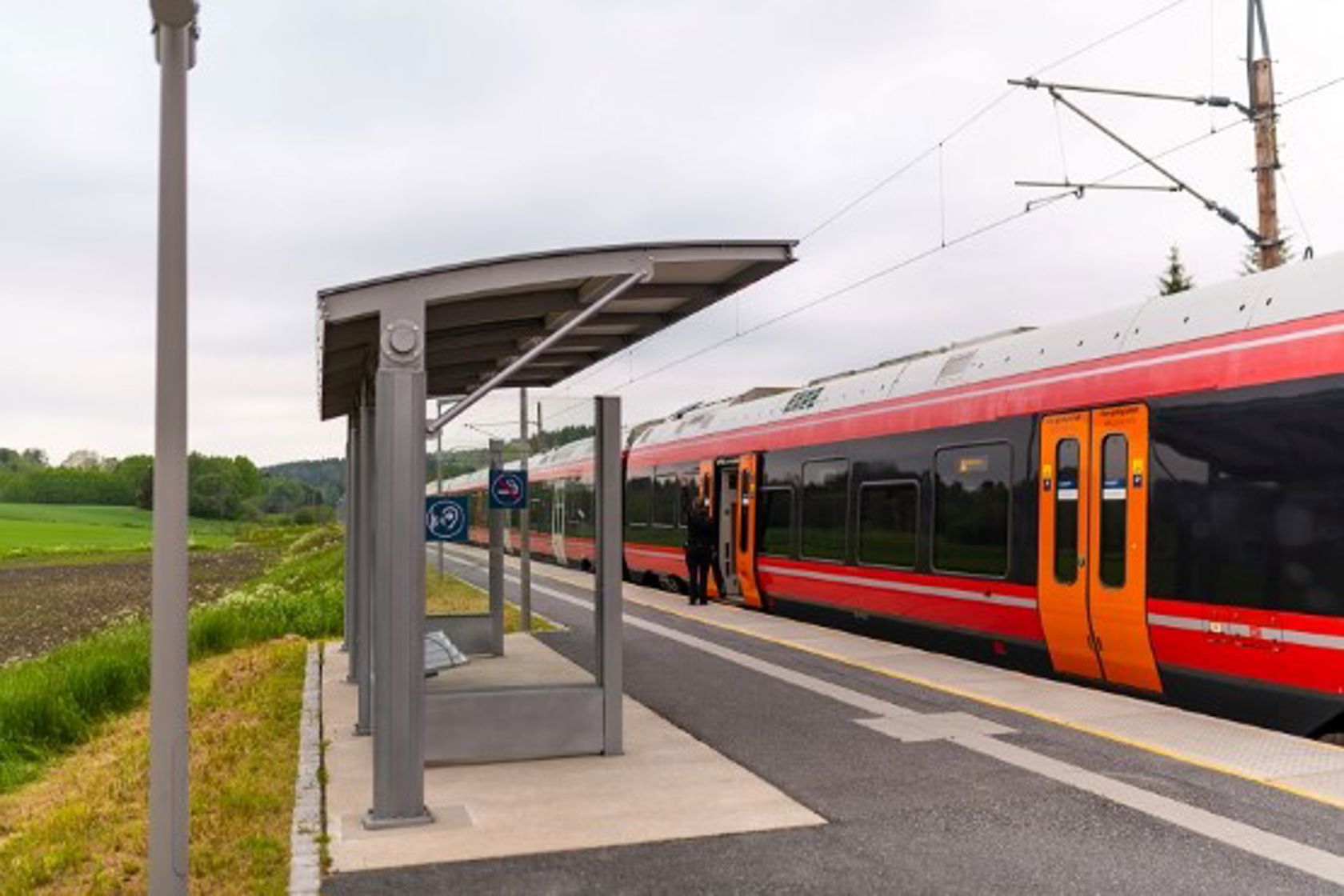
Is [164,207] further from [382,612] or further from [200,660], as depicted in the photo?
[200,660]

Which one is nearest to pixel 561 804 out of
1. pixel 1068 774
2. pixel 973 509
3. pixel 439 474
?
pixel 439 474

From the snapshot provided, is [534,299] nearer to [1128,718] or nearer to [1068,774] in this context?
[1068,774]

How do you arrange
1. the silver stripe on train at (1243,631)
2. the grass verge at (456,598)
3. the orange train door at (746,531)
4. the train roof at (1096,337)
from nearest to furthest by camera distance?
1. the silver stripe on train at (1243,631)
2. the train roof at (1096,337)
3. the grass verge at (456,598)
4. the orange train door at (746,531)

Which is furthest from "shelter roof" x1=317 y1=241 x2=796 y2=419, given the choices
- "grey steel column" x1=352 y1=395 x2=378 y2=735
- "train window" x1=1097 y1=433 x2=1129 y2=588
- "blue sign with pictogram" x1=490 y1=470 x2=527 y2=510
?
"train window" x1=1097 y1=433 x2=1129 y2=588

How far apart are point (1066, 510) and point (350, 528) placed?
6473 mm

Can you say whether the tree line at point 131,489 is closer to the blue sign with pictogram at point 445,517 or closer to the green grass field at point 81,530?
the green grass field at point 81,530

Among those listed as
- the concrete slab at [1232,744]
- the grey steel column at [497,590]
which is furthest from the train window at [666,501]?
the concrete slab at [1232,744]

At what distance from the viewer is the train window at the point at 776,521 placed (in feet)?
52.6

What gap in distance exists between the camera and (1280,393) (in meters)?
7.89

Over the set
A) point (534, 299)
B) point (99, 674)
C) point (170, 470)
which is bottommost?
point (99, 674)

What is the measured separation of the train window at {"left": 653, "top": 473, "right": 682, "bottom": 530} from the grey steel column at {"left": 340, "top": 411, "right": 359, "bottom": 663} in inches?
372

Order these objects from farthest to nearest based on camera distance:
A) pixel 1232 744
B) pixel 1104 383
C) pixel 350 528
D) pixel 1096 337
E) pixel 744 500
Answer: pixel 744 500, pixel 350 528, pixel 1096 337, pixel 1104 383, pixel 1232 744

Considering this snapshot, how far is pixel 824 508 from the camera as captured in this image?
14.9 metres

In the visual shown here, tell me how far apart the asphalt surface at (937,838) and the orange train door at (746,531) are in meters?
8.56
